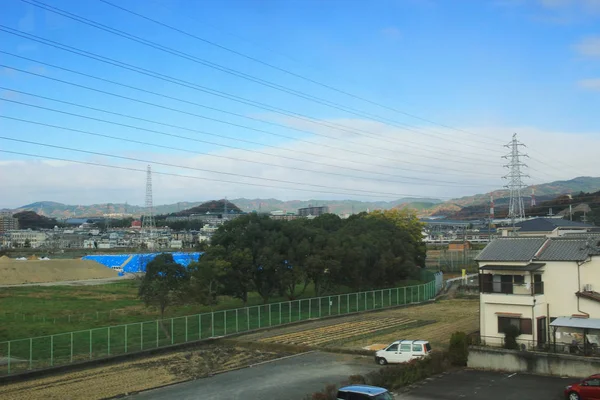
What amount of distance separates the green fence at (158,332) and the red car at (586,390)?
17487 millimetres

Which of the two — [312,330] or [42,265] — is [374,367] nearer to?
[312,330]

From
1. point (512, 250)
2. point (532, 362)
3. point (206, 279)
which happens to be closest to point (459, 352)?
point (532, 362)

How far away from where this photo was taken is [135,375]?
73.8ft

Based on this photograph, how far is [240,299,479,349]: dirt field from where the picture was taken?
29.4 m

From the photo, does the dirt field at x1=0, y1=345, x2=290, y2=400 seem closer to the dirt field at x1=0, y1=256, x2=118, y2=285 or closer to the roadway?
the roadway

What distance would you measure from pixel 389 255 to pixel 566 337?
29.6 meters

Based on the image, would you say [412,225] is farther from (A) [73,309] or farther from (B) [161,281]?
(B) [161,281]

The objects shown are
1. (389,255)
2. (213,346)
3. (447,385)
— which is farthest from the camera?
(389,255)

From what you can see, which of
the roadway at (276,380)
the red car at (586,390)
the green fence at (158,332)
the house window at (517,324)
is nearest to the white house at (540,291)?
the house window at (517,324)

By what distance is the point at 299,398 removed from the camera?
18141mm

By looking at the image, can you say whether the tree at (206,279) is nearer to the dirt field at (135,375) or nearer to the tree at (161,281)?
the tree at (161,281)

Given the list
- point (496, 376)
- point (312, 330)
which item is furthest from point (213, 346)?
point (496, 376)

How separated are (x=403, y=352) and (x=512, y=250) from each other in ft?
23.1

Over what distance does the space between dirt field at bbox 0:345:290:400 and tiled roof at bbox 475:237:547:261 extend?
1069 centimetres
